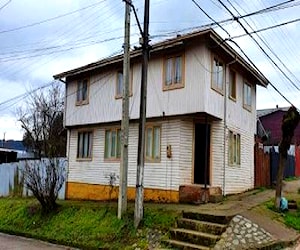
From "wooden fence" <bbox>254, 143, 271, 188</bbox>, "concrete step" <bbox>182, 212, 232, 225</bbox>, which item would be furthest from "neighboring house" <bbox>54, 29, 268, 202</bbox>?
"concrete step" <bbox>182, 212, 232, 225</bbox>

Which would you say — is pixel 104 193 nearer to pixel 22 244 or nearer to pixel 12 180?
pixel 22 244

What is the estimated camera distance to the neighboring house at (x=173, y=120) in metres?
16.0

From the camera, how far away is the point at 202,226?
39.9ft

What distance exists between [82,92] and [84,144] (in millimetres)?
2531

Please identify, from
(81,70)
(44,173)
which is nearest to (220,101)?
(81,70)

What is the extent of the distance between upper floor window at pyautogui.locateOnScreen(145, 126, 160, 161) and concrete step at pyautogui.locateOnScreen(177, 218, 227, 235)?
4.55m

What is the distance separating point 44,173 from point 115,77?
528cm

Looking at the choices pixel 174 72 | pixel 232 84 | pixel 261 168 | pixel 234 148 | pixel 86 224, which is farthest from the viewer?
pixel 261 168

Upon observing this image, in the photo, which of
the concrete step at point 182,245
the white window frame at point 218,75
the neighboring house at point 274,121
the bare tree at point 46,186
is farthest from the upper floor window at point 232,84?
the neighboring house at point 274,121

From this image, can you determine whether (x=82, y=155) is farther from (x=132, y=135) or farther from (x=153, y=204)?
(x=153, y=204)

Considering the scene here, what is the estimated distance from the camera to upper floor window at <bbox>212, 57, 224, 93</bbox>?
1648cm

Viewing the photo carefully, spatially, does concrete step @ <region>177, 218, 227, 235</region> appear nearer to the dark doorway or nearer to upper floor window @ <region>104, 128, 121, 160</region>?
the dark doorway

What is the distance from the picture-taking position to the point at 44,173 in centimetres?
1870

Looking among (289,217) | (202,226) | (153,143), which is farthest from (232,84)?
(202,226)
